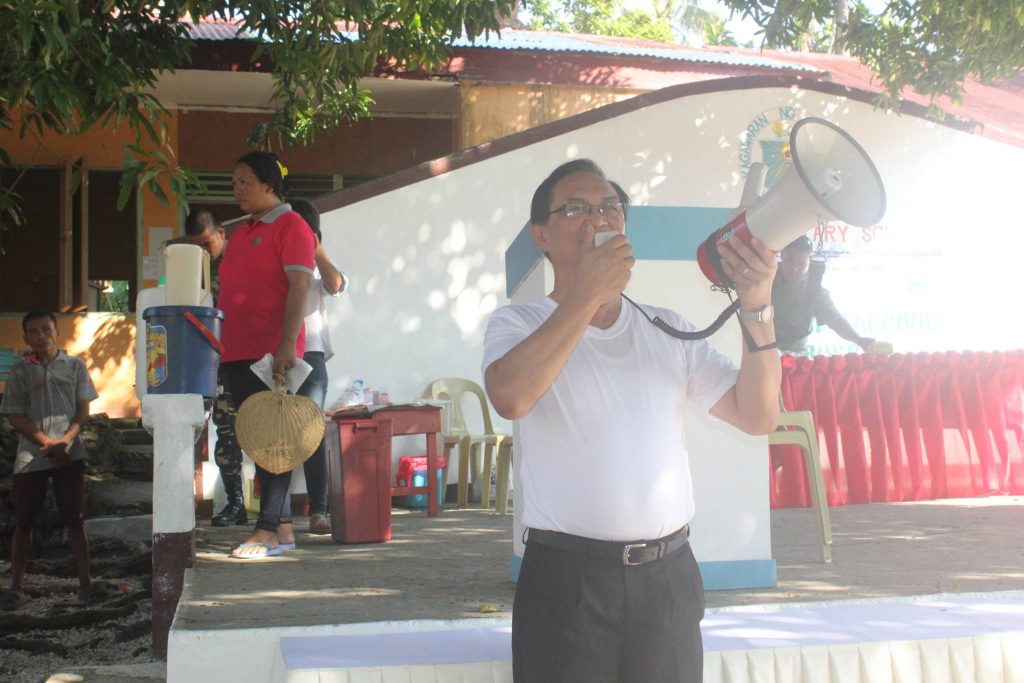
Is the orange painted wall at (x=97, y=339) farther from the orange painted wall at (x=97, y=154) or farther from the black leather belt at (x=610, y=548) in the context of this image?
the black leather belt at (x=610, y=548)

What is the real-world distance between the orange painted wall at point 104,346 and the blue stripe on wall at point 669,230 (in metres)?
8.58

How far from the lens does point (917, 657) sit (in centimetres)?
304

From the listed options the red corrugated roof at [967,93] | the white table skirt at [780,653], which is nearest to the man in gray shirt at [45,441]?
the white table skirt at [780,653]

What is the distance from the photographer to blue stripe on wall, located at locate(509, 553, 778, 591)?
4.00 meters

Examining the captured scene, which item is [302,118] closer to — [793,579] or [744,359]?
[793,579]

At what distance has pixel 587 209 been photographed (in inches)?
86.7

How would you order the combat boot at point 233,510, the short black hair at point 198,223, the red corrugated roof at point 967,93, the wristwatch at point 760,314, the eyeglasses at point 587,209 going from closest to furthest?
the wristwatch at point 760,314 → the eyeglasses at point 587,209 → the combat boot at point 233,510 → the short black hair at point 198,223 → the red corrugated roof at point 967,93

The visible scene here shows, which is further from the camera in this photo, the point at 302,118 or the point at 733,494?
the point at 302,118

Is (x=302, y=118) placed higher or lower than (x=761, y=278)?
higher

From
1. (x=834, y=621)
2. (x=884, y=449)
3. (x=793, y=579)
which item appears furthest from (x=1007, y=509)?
(x=834, y=621)

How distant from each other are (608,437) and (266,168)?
3.09 metres

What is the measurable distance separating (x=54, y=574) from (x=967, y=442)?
21.6 feet

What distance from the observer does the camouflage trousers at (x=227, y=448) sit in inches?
237

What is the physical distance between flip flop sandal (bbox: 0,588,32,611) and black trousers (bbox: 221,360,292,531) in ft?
9.44
